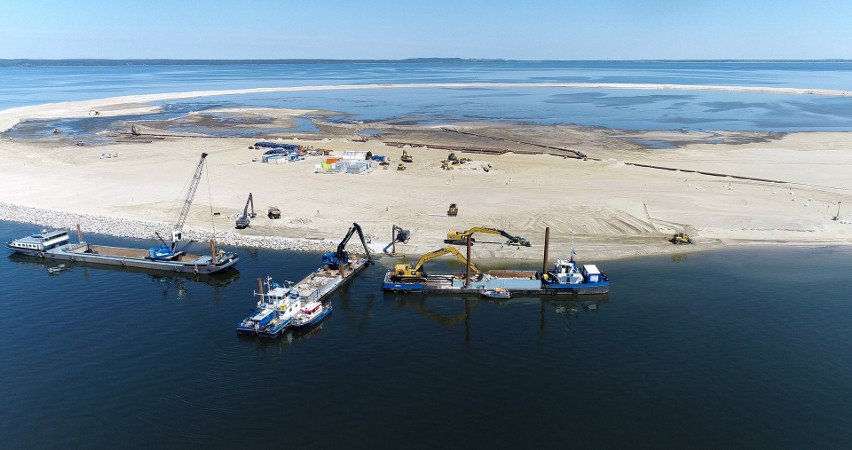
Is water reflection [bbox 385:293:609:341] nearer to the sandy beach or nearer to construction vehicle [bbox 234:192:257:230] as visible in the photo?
the sandy beach

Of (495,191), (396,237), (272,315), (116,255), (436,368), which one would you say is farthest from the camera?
(495,191)

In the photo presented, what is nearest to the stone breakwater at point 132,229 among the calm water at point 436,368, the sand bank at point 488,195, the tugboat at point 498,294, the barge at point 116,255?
the sand bank at point 488,195

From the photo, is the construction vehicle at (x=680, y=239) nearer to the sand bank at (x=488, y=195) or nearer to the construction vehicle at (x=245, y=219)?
the sand bank at (x=488, y=195)

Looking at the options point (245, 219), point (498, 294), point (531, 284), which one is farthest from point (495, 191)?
point (245, 219)

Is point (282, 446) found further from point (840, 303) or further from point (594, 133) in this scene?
point (594, 133)

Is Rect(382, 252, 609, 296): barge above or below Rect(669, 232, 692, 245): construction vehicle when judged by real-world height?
below

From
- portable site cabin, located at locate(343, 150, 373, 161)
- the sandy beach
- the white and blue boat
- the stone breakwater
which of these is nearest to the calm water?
the white and blue boat

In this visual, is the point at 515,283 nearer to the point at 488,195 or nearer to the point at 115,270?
the point at 488,195
